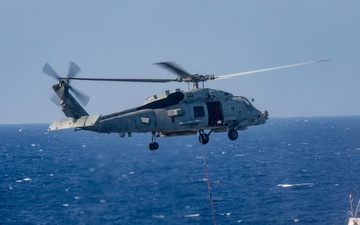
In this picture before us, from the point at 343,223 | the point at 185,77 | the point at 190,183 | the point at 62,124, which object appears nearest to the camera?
the point at 62,124

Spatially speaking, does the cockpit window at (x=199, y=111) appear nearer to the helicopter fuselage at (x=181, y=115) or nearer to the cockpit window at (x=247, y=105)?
the helicopter fuselage at (x=181, y=115)

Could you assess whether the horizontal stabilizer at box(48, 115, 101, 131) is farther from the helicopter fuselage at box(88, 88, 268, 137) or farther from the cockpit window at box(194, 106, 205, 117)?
the cockpit window at box(194, 106, 205, 117)

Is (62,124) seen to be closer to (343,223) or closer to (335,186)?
(343,223)

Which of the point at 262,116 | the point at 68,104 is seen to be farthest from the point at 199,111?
the point at 68,104

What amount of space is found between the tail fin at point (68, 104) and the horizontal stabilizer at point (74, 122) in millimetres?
518

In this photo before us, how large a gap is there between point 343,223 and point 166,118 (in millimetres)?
89933

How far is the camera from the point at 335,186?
163125 millimetres

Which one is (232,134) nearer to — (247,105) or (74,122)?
(247,105)

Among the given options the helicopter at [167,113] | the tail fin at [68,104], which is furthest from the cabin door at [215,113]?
the tail fin at [68,104]

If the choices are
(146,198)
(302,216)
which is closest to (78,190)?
(146,198)

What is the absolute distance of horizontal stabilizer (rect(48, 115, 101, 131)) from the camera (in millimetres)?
41019

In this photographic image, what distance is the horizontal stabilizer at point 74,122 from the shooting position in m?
41.0

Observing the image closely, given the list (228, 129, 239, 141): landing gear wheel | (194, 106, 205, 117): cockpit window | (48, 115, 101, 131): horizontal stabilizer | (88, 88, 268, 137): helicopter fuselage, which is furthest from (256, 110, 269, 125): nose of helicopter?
(48, 115, 101, 131): horizontal stabilizer

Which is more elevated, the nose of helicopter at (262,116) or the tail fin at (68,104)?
the tail fin at (68,104)
